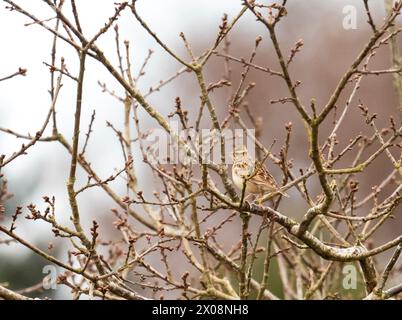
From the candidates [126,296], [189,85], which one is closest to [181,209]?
[126,296]

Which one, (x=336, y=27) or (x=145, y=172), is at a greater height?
(x=336, y=27)

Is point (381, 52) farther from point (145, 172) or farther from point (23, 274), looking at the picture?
→ point (23, 274)

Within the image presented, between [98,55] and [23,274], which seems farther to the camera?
[23,274]

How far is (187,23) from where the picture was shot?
2698 cm

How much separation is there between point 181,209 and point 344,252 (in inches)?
70.1
